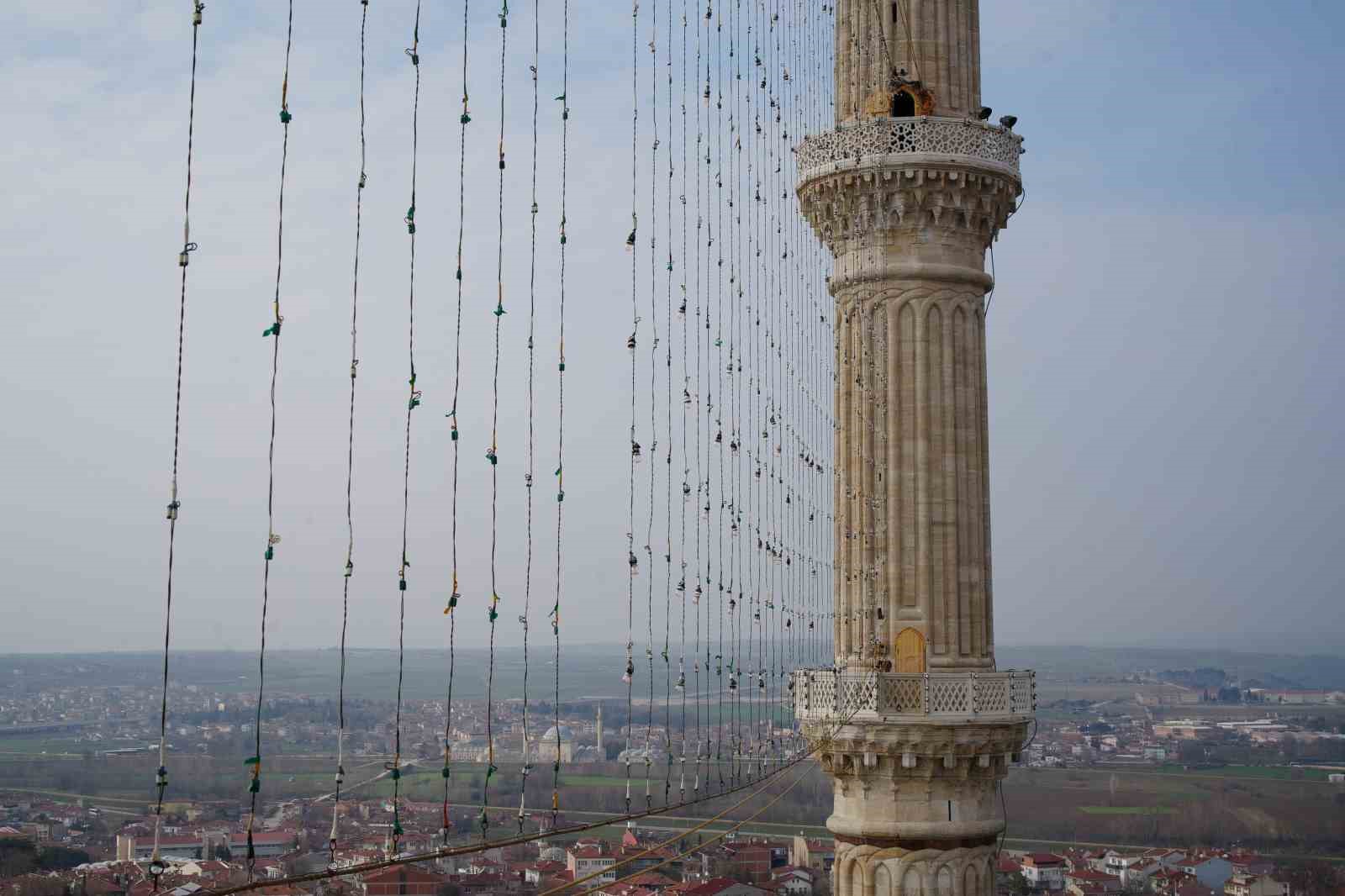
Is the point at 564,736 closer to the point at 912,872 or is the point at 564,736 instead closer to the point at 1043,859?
the point at 1043,859

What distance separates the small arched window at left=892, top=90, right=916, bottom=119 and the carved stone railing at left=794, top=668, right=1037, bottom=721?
567cm

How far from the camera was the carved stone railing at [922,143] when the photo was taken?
17.0 metres

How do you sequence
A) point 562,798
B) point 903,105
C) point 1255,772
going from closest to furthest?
point 903,105
point 562,798
point 1255,772

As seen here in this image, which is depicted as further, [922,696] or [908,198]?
[908,198]

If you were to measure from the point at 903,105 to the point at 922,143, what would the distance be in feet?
2.60

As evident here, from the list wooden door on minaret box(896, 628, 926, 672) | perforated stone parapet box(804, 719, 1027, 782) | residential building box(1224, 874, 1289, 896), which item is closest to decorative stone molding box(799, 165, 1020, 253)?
wooden door on minaret box(896, 628, 926, 672)

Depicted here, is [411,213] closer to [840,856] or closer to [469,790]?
[840,856]

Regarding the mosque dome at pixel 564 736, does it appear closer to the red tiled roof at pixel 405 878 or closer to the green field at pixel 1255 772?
the green field at pixel 1255 772

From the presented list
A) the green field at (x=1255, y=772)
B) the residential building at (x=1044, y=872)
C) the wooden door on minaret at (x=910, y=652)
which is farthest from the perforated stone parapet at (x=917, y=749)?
the green field at (x=1255, y=772)

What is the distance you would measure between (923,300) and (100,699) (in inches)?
2623

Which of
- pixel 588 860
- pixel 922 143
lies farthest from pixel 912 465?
pixel 588 860

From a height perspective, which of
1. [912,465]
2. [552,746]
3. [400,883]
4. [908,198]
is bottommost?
A: [400,883]

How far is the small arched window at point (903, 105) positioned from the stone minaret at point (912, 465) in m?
0.03

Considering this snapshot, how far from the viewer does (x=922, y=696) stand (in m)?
16.3
